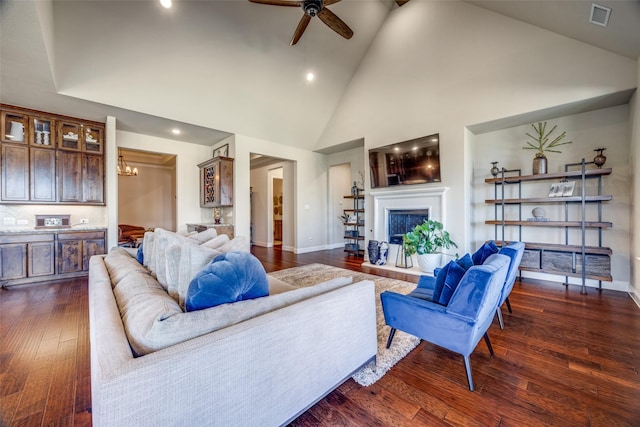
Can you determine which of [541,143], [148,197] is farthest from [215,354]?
[148,197]

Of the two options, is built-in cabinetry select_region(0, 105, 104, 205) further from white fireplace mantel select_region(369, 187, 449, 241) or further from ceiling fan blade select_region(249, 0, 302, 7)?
white fireplace mantel select_region(369, 187, 449, 241)

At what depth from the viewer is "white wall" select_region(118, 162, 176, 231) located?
8000 millimetres

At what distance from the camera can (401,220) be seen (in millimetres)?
5121

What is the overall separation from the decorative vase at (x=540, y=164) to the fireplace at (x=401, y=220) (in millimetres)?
1695

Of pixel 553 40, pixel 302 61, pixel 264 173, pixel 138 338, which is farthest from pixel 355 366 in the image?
pixel 264 173

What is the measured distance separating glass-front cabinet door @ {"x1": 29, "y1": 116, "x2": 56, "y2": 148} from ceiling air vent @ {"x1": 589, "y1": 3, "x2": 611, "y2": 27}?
7.28 meters

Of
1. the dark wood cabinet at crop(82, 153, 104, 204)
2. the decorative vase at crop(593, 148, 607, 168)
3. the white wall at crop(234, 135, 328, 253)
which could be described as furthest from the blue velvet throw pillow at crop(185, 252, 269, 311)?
the decorative vase at crop(593, 148, 607, 168)

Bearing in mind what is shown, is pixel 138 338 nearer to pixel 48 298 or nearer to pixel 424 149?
Answer: pixel 48 298

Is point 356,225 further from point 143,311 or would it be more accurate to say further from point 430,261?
point 143,311

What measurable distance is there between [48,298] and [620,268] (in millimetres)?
7543

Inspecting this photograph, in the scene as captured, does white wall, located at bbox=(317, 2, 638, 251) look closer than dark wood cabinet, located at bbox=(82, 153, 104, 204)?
Yes

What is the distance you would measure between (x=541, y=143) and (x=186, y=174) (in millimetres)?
6970

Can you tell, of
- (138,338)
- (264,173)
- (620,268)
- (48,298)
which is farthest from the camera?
(264,173)

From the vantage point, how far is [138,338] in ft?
3.09
